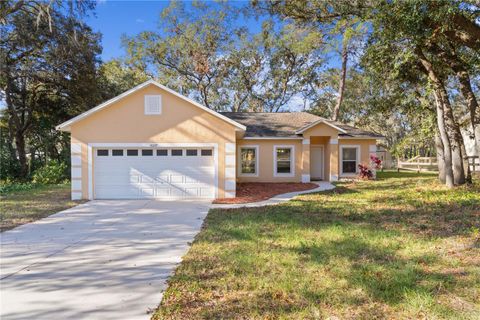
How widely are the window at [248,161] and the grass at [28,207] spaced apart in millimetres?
8676

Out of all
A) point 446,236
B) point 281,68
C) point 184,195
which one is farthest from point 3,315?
point 281,68

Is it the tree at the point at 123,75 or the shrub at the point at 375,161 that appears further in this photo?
the tree at the point at 123,75

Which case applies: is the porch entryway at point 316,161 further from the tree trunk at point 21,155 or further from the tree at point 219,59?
the tree trunk at point 21,155

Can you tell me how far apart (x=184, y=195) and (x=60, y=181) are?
34.7ft

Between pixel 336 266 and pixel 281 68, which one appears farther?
pixel 281 68

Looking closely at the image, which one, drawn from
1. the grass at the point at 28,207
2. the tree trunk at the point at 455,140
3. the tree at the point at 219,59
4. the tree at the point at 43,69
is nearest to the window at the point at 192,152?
the grass at the point at 28,207

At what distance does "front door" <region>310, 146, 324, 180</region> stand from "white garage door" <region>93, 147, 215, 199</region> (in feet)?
30.6

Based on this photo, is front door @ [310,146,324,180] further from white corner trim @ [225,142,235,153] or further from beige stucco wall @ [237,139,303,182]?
white corner trim @ [225,142,235,153]

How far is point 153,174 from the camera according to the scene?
11688 millimetres

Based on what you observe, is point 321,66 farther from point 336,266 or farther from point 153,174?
point 336,266

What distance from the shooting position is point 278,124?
730 inches

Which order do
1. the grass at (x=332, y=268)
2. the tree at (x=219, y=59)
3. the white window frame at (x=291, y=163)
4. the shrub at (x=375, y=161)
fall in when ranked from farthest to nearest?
the tree at (x=219, y=59)
the shrub at (x=375, y=161)
the white window frame at (x=291, y=163)
the grass at (x=332, y=268)

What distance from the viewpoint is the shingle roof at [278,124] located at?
17234mm

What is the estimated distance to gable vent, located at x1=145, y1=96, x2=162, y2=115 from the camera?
11.5 metres
